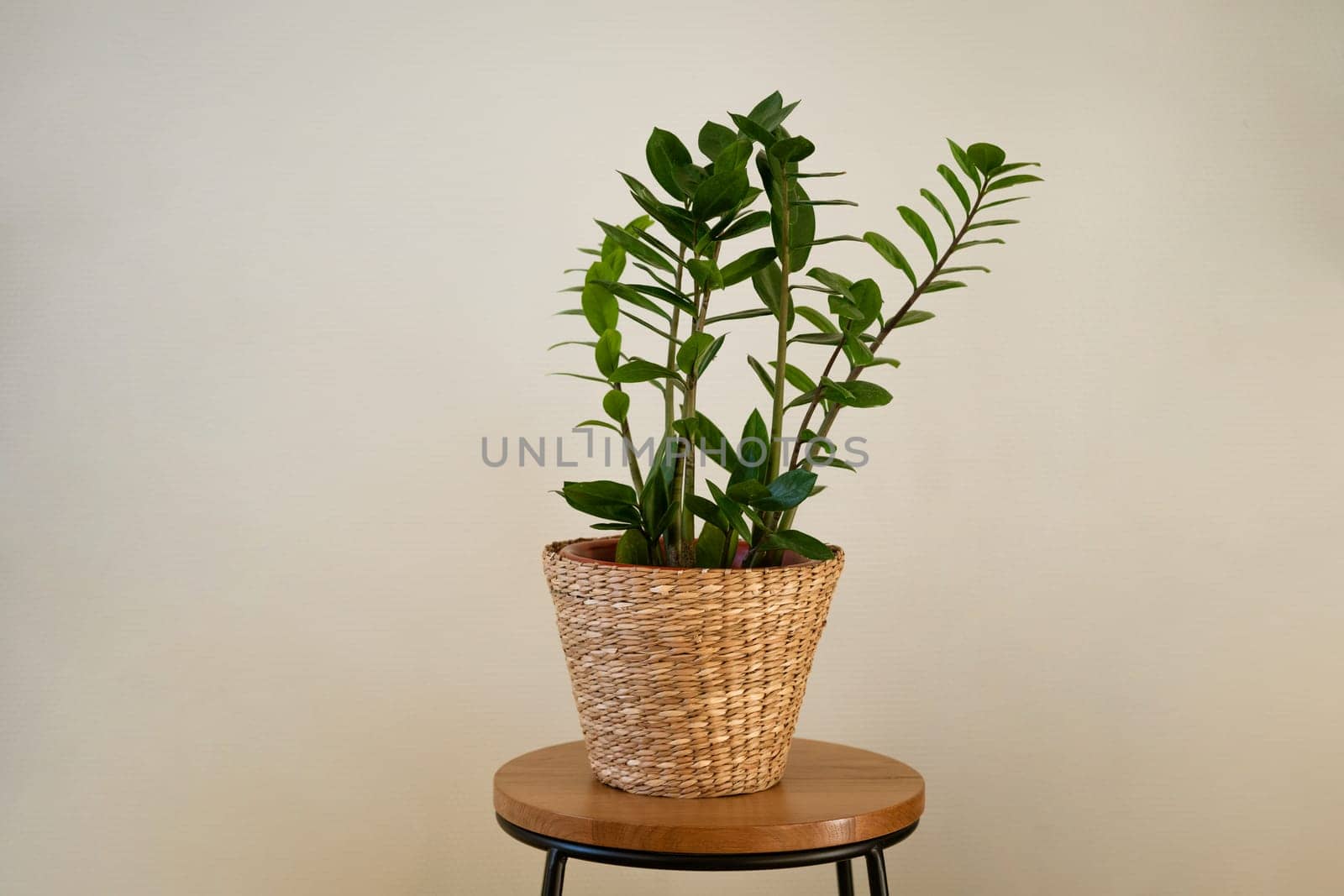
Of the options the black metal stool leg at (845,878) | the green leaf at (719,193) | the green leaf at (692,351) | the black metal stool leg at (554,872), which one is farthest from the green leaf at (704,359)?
the black metal stool leg at (845,878)

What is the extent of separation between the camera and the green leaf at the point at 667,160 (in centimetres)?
89

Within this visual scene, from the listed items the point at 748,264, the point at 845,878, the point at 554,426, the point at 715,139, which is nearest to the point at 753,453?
the point at 748,264

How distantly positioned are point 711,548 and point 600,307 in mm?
229

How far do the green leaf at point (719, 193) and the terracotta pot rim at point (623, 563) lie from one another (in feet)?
0.91

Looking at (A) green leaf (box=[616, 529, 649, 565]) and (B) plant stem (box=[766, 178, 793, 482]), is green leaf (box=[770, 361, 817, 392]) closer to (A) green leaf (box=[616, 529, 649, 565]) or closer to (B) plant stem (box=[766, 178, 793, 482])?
(B) plant stem (box=[766, 178, 793, 482])

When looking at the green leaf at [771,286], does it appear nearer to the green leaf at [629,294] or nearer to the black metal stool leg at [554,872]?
the green leaf at [629,294]

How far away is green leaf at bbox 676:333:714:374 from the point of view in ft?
2.93

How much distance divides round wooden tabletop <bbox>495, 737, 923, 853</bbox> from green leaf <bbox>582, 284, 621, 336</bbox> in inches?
15.3

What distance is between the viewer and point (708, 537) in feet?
3.14

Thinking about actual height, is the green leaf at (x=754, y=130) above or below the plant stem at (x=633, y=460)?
above

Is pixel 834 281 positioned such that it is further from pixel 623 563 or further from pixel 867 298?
pixel 623 563

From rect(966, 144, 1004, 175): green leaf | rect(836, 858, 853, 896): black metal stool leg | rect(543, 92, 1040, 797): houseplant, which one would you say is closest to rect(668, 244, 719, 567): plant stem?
rect(543, 92, 1040, 797): houseplant

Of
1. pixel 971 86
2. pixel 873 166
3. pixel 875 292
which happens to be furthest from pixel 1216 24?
pixel 875 292

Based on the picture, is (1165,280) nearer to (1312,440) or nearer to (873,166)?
(1312,440)
